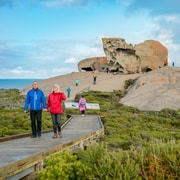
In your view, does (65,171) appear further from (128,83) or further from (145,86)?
(128,83)

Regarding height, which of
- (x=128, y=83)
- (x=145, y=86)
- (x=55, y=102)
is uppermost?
(x=128, y=83)

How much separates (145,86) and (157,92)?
4.13 metres

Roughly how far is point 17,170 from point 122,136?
1121cm

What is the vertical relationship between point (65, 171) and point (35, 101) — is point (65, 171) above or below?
below

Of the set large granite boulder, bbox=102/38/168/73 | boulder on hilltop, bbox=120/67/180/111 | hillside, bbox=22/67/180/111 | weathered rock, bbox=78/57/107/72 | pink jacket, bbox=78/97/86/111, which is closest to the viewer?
pink jacket, bbox=78/97/86/111

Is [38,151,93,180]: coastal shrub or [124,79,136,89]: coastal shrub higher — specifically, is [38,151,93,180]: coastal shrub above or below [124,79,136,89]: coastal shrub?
below

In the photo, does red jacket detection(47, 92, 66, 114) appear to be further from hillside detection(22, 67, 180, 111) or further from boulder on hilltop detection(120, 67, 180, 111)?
hillside detection(22, 67, 180, 111)

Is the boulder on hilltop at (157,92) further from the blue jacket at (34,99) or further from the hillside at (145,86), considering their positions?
the blue jacket at (34,99)

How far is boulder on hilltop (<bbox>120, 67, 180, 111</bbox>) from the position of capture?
40.2 metres

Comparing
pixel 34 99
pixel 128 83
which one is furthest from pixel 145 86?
pixel 34 99

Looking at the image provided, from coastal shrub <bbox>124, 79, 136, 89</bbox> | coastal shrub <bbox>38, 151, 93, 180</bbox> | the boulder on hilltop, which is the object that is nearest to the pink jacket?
the boulder on hilltop

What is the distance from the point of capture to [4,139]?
11.8 metres

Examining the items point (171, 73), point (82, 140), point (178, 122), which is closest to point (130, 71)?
point (171, 73)

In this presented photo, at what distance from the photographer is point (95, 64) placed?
75625mm
